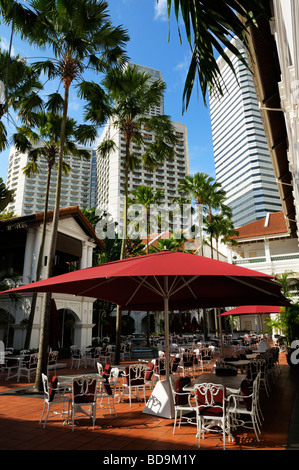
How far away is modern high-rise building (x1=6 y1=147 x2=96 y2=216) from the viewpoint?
4168 inches

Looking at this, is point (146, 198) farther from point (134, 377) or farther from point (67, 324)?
point (134, 377)

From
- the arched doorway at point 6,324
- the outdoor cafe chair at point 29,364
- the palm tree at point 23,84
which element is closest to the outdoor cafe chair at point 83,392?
the outdoor cafe chair at point 29,364

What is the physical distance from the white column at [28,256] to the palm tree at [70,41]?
9.01 meters

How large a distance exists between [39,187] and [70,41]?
105748 mm

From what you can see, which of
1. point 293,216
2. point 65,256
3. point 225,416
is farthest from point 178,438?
point 65,256

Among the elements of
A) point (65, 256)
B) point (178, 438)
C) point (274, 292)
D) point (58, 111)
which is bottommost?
point (178, 438)

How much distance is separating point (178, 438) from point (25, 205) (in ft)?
363

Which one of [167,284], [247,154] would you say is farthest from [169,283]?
[247,154]

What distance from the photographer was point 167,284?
641 centimetres

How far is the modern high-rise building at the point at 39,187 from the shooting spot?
105875 millimetres

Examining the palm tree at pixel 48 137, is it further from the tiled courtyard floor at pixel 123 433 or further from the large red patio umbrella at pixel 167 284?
the tiled courtyard floor at pixel 123 433
